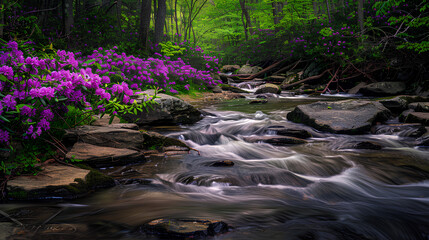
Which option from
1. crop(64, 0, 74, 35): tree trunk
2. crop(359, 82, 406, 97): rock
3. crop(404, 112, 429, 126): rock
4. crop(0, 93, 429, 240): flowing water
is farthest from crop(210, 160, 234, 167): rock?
crop(359, 82, 406, 97): rock

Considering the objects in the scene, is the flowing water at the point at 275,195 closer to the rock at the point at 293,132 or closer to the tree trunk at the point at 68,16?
the rock at the point at 293,132

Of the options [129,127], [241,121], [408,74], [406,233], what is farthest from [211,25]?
[406,233]

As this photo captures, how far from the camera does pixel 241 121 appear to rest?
23.0 feet

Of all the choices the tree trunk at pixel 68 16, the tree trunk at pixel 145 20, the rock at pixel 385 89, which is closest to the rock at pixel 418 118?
the rock at pixel 385 89

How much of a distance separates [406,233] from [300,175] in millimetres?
1498

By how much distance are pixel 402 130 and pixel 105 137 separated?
5529 millimetres

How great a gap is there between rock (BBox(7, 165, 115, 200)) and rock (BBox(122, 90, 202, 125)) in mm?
2762

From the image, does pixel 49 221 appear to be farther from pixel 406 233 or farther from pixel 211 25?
pixel 211 25

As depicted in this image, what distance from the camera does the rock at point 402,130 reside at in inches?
212

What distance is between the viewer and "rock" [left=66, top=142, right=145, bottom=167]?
3.43m

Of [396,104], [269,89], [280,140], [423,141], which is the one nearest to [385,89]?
[396,104]

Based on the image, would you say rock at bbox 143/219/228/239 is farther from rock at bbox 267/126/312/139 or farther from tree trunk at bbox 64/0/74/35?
tree trunk at bbox 64/0/74/35

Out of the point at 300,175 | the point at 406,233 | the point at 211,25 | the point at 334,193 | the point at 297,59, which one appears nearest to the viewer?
the point at 406,233

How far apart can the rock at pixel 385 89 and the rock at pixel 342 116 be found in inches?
206
